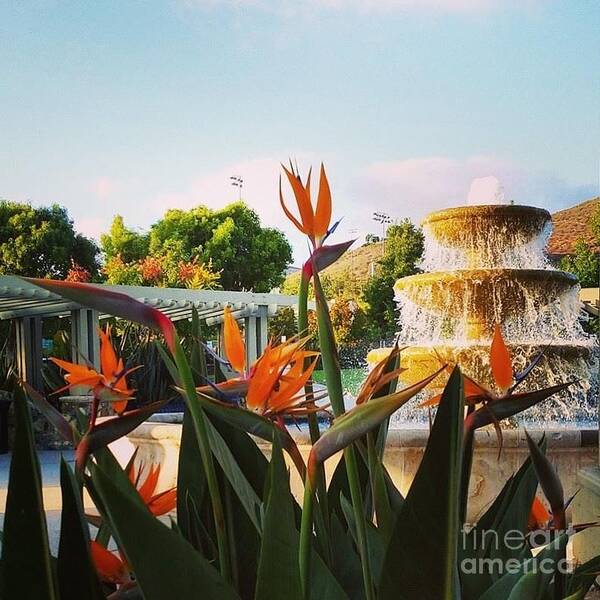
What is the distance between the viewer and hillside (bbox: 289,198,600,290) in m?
28.1

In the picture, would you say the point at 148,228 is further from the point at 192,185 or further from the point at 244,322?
the point at 244,322

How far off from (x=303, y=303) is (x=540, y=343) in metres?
3.95

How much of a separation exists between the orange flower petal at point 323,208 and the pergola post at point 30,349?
8157 mm

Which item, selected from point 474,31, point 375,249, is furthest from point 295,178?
point 474,31

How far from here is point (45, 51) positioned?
30.8 metres

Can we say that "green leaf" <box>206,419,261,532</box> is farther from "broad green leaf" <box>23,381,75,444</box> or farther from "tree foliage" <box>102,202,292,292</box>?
"tree foliage" <box>102,202,292,292</box>

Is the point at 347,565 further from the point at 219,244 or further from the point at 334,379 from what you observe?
the point at 219,244

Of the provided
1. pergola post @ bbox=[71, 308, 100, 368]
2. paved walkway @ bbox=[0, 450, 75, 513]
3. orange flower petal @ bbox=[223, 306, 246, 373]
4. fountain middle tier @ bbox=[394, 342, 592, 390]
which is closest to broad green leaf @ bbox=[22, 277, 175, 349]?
orange flower petal @ bbox=[223, 306, 246, 373]

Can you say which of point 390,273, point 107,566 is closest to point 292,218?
point 107,566

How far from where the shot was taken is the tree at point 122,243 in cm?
2406

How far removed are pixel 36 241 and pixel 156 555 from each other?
20837 mm

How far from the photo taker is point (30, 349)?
28.2ft

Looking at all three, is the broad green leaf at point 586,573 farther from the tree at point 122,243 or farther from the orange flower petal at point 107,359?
the tree at point 122,243

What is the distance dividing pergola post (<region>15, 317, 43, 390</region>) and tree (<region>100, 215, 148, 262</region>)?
1525cm
